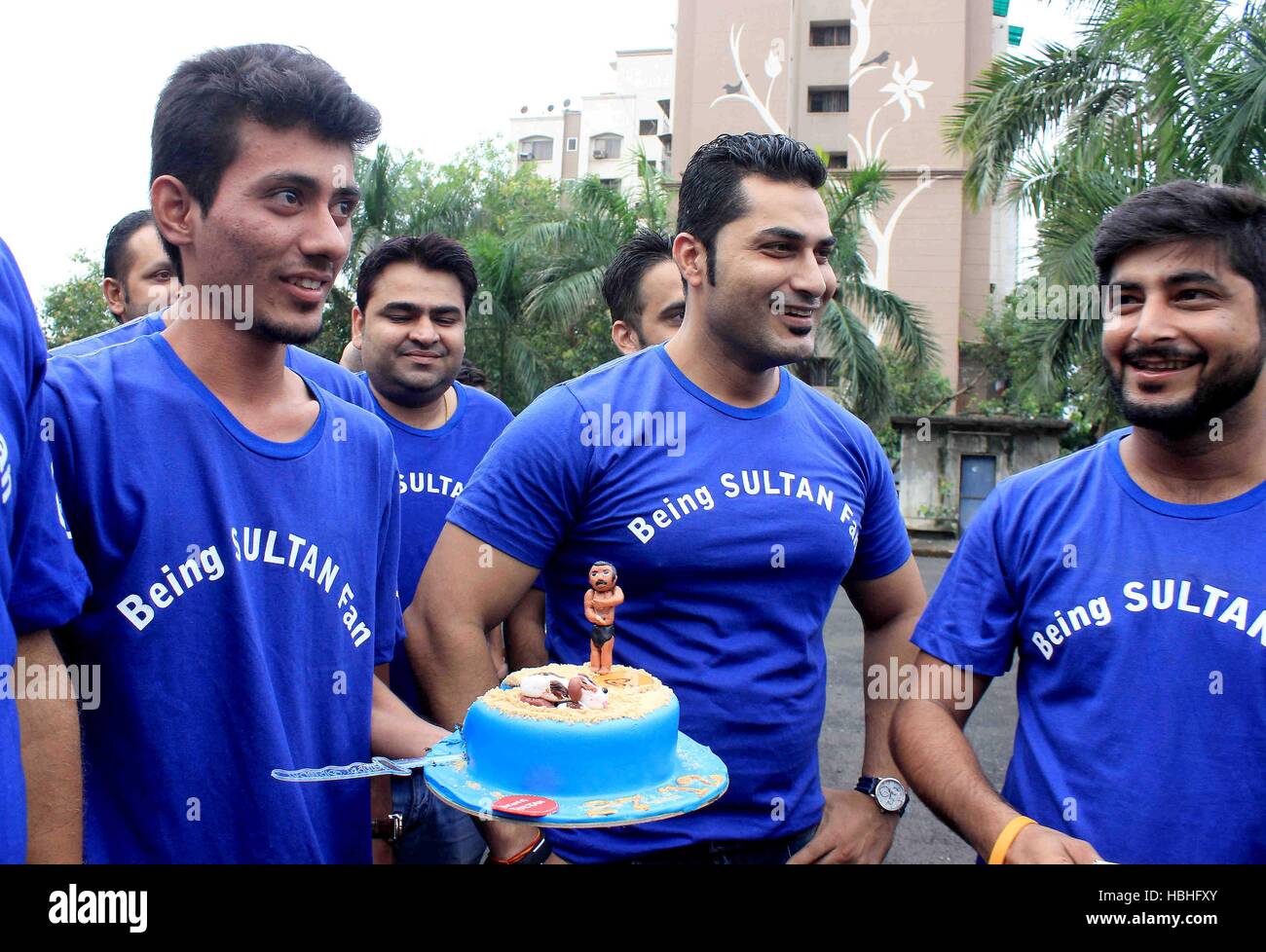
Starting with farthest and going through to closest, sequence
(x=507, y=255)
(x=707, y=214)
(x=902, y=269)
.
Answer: (x=902, y=269) → (x=507, y=255) → (x=707, y=214)

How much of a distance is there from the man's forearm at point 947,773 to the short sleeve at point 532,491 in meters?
1.01

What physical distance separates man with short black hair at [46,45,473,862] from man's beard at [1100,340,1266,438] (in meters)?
1.80

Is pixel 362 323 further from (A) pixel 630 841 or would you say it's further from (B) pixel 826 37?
(B) pixel 826 37

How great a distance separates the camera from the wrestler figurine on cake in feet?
7.67

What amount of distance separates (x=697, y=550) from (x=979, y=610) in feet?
2.34

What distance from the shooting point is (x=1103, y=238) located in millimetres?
2529

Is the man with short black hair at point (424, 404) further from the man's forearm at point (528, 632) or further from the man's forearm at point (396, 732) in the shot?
the man's forearm at point (396, 732)

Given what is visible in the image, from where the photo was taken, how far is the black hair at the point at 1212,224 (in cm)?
236

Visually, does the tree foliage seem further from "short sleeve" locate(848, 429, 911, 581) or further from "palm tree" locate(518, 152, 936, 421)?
"short sleeve" locate(848, 429, 911, 581)

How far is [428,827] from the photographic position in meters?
3.73

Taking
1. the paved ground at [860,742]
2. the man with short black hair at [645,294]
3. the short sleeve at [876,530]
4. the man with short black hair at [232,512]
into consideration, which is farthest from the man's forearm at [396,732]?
the paved ground at [860,742]

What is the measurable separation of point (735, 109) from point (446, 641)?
35.9 metres

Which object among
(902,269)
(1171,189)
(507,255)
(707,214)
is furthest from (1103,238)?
(902,269)

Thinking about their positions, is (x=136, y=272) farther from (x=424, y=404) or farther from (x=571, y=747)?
(x=571, y=747)
